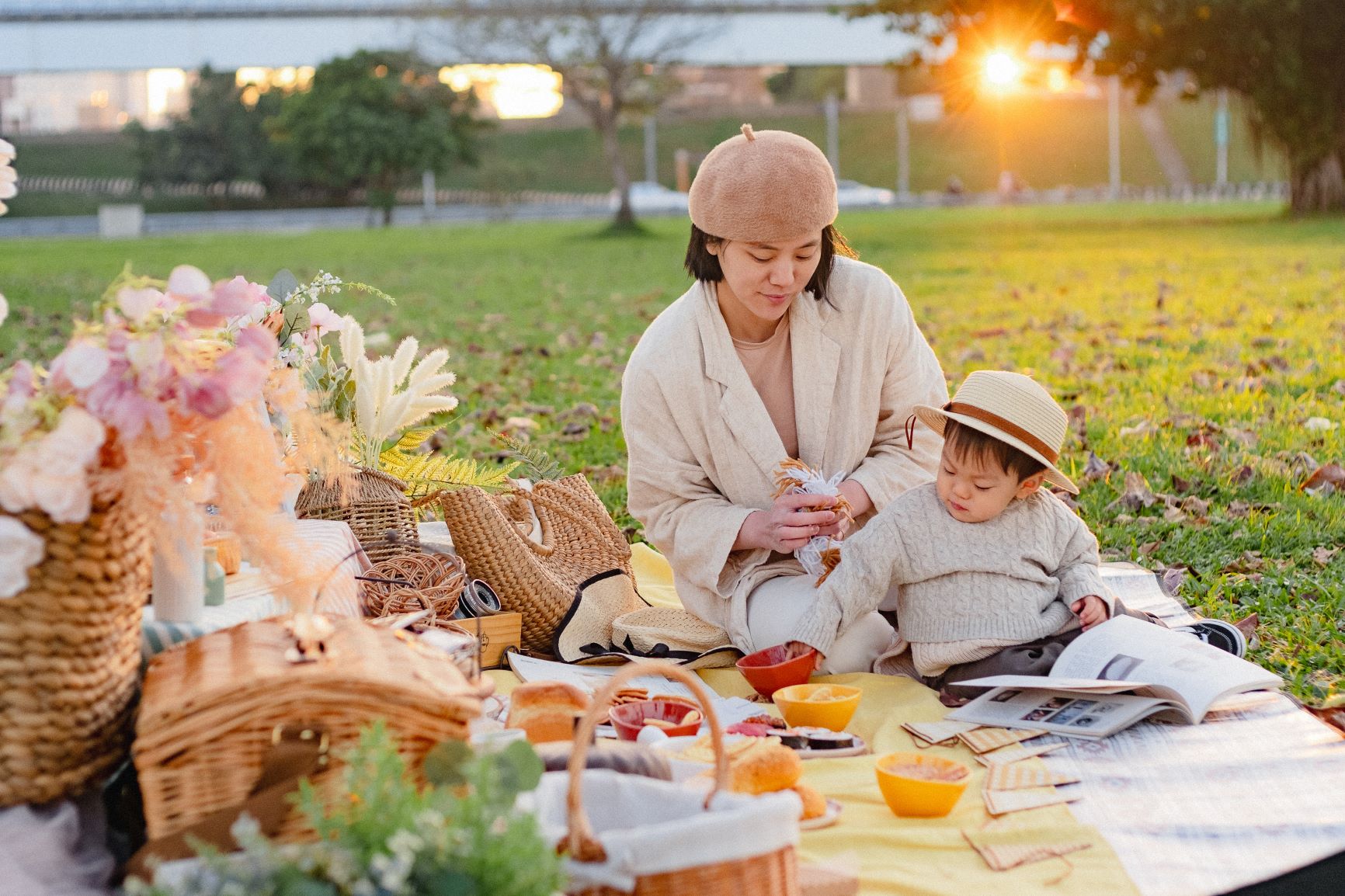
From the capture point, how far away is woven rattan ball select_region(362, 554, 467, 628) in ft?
12.2

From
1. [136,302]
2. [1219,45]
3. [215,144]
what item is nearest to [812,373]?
[136,302]

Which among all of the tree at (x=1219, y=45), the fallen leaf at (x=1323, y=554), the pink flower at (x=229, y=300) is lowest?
the fallen leaf at (x=1323, y=554)

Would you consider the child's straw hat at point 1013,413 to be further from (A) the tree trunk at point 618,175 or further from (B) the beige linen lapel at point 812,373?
(A) the tree trunk at point 618,175

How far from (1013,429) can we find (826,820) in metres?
1.23

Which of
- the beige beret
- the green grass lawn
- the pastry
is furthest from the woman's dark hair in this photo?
the pastry

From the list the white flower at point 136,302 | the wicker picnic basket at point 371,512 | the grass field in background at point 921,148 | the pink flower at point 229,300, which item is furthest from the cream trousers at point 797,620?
the grass field in background at point 921,148

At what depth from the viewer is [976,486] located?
3617mm

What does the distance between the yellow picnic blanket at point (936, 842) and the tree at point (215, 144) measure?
49376mm

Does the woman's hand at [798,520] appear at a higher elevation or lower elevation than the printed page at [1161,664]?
higher

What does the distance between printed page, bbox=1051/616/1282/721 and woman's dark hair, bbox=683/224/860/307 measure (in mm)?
1202

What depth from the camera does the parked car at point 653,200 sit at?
143 feet

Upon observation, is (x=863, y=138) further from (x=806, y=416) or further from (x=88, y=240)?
(x=806, y=416)

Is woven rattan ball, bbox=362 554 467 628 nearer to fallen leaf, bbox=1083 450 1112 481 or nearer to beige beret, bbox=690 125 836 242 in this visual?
beige beret, bbox=690 125 836 242

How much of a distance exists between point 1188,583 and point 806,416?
4.50 feet
